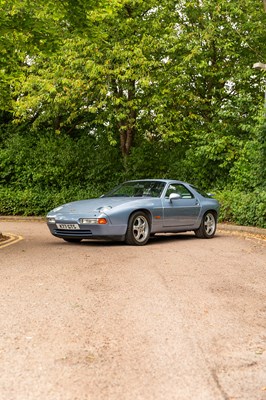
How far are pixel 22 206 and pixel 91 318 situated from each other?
21.4 m

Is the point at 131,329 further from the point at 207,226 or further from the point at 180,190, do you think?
the point at 207,226

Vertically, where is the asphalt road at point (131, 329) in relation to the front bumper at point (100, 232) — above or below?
below

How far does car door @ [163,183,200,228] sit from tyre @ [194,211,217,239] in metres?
0.43

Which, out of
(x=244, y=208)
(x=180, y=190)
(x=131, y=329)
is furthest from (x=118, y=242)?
(x=131, y=329)

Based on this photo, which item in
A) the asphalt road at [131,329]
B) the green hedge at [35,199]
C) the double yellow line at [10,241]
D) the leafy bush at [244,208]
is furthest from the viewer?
the green hedge at [35,199]

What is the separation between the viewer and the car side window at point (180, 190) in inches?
541

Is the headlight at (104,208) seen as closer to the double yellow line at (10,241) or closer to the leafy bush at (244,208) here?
the double yellow line at (10,241)

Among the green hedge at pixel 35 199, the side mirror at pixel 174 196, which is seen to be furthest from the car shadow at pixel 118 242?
the green hedge at pixel 35 199

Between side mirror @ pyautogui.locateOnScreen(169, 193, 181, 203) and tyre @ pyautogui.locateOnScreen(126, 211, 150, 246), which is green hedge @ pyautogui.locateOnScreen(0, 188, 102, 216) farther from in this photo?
tyre @ pyautogui.locateOnScreen(126, 211, 150, 246)

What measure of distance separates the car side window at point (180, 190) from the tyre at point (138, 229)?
134 cm

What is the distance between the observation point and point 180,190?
1416cm

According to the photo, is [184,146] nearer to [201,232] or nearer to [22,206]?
Answer: [22,206]

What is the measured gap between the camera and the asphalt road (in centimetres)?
379

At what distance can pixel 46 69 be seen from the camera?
25344 mm
